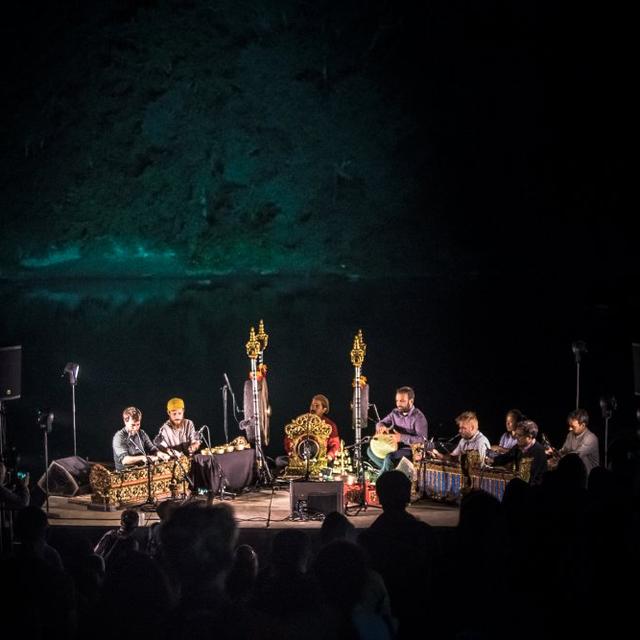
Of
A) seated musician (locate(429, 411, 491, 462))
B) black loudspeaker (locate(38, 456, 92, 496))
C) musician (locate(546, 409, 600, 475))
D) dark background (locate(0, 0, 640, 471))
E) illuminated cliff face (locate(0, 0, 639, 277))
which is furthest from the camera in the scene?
illuminated cliff face (locate(0, 0, 639, 277))

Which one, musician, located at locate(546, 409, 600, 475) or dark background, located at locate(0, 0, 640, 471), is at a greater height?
dark background, located at locate(0, 0, 640, 471)

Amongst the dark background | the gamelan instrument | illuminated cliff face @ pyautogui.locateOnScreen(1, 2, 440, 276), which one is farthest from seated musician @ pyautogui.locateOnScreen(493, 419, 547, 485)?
illuminated cliff face @ pyautogui.locateOnScreen(1, 2, 440, 276)

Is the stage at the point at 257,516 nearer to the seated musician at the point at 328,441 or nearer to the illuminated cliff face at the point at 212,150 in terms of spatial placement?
the seated musician at the point at 328,441

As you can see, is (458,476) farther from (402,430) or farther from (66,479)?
(66,479)

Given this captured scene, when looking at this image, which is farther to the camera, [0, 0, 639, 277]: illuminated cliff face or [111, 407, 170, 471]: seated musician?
[0, 0, 639, 277]: illuminated cliff face

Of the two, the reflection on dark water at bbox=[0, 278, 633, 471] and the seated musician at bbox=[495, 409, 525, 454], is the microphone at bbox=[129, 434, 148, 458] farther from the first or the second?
the seated musician at bbox=[495, 409, 525, 454]

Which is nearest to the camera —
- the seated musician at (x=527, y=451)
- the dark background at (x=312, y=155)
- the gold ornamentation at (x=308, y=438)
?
the seated musician at (x=527, y=451)

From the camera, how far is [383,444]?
12.0 metres

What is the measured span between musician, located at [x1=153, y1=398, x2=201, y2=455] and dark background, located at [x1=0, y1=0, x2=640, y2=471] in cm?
2457

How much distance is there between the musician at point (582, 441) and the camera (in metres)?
10.9

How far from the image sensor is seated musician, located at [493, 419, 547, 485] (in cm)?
1075

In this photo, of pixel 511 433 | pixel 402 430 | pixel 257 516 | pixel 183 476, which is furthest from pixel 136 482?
pixel 511 433

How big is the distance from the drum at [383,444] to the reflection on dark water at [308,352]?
2.88 m

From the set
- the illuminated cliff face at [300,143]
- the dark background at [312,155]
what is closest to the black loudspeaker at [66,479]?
the dark background at [312,155]
